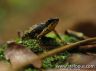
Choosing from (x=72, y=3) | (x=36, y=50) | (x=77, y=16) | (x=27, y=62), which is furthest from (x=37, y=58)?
(x=72, y=3)

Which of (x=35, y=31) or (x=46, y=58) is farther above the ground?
(x=35, y=31)

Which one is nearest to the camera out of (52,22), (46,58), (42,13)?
(46,58)

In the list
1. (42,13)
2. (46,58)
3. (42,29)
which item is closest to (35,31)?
(42,29)

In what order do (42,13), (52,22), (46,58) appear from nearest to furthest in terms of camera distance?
(46,58), (52,22), (42,13)

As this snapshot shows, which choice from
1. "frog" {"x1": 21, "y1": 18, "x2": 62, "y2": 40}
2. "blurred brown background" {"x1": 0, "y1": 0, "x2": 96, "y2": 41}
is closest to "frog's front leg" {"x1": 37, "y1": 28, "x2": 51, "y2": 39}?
"frog" {"x1": 21, "y1": 18, "x2": 62, "y2": 40}

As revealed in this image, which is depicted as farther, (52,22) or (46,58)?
(52,22)

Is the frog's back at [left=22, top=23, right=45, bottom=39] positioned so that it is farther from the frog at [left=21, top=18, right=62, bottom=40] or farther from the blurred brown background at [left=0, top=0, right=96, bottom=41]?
the blurred brown background at [left=0, top=0, right=96, bottom=41]

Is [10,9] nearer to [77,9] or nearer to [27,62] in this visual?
[77,9]

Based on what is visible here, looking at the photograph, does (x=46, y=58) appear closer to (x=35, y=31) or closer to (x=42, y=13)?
(x=35, y=31)

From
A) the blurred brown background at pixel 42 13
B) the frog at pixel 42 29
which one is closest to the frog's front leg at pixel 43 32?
the frog at pixel 42 29
